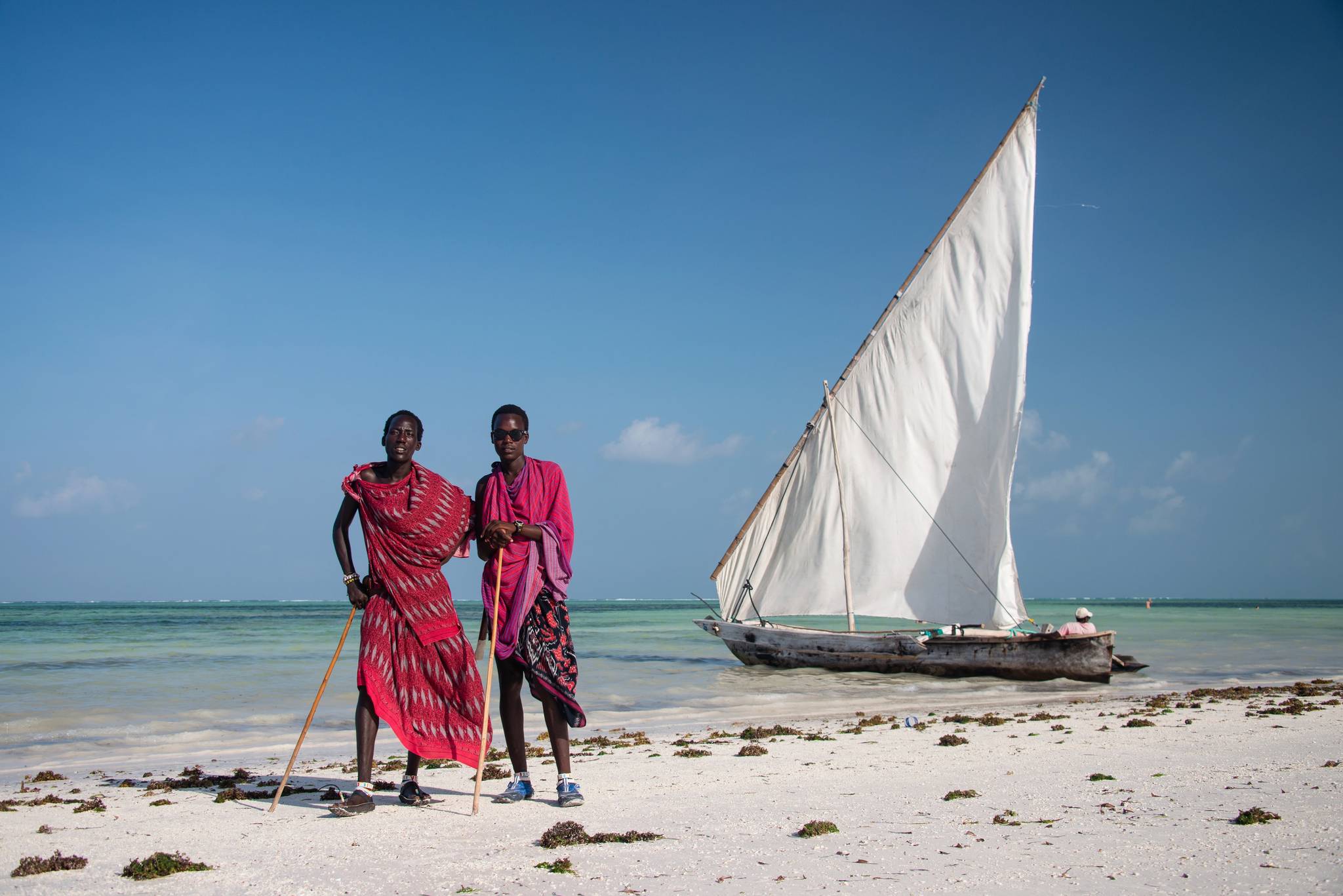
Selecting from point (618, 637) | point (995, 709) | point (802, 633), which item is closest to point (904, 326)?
point (802, 633)

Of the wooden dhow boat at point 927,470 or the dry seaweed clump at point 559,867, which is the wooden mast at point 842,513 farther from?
the dry seaweed clump at point 559,867

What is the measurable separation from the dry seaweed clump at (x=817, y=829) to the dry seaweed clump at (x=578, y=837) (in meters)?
0.62

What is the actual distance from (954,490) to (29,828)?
14721mm

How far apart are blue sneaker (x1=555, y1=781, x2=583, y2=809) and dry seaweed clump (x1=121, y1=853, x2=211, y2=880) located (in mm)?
1689

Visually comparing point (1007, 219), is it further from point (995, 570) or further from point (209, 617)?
point (209, 617)

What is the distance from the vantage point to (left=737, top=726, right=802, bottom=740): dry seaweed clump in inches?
322

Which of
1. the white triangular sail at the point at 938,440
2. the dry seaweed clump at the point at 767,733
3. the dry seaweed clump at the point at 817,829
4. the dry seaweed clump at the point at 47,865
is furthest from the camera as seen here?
the white triangular sail at the point at 938,440

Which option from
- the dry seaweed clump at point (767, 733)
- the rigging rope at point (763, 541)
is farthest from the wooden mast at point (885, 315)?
the dry seaweed clump at point (767, 733)

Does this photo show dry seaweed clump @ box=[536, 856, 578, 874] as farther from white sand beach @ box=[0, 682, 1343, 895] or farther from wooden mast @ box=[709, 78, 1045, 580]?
wooden mast @ box=[709, 78, 1045, 580]

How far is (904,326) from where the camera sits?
1733 centimetres

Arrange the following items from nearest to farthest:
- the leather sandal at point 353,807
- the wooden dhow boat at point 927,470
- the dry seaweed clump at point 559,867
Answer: the dry seaweed clump at point 559,867
the leather sandal at point 353,807
the wooden dhow boat at point 927,470

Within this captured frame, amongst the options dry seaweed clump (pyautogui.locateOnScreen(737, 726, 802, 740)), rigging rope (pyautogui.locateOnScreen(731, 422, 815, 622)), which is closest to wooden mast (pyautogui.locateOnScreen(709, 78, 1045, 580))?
rigging rope (pyautogui.locateOnScreen(731, 422, 815, 622))

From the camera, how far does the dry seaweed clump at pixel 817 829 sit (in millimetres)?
3902

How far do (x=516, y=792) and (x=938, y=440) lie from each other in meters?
13.4
